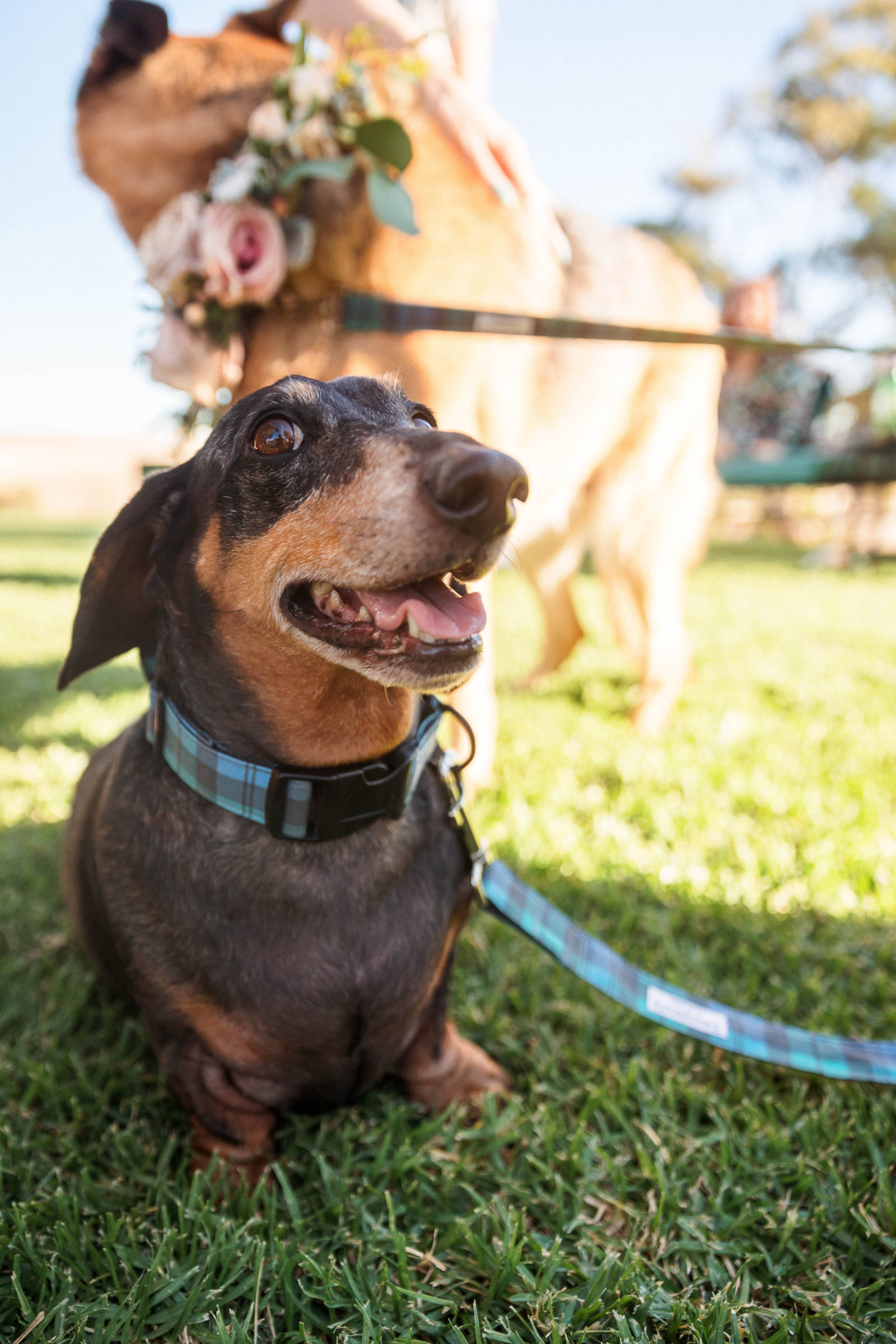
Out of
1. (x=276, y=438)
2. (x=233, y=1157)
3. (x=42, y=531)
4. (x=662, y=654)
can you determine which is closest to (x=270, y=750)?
(x=276, y=438)

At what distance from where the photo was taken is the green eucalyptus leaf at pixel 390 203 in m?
2.25

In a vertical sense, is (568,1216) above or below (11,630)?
above

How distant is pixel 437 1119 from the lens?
1645mm

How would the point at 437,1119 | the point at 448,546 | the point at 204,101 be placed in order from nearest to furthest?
the point at 448,546
the point at 437,1119
the point at 204,101

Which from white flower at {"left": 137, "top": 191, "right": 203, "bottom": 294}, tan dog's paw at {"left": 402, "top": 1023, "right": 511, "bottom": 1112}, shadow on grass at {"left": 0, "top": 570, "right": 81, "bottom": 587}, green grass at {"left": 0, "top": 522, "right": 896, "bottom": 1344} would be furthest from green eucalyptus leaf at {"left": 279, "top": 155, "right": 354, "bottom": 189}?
shadow on grass at {"left": 0, "top": 570, "right": 81, "bottom": 587}

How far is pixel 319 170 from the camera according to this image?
2.36 metres

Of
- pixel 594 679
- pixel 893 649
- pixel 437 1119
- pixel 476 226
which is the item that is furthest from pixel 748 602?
pixel 437 1119

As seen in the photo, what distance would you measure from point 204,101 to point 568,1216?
3158mm

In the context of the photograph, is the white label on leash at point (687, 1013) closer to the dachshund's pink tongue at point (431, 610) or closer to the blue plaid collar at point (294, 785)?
the blue plaid collar at point (294, 785)

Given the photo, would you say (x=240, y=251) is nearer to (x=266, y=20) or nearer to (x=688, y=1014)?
(x=266, y=20)

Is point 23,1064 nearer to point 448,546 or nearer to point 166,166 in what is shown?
point 448,546

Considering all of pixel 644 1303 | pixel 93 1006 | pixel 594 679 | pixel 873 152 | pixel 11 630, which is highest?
pixel 873 152

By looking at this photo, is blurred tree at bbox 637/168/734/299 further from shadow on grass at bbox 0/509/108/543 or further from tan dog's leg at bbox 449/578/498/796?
tan dog's leg at bbox 449/578/498/796

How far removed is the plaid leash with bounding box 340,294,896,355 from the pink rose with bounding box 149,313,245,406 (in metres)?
0.67
